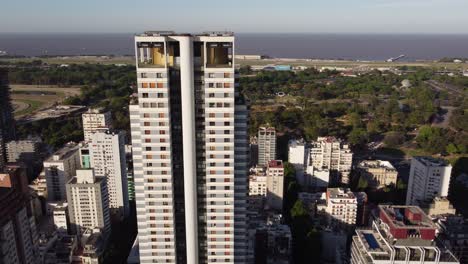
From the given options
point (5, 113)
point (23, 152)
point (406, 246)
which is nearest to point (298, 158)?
point (406, 246)

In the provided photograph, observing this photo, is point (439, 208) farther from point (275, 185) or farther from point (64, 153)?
point (64, 153)

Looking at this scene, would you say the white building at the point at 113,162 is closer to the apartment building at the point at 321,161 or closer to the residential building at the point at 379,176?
A: the apartment building at the point at 321,161

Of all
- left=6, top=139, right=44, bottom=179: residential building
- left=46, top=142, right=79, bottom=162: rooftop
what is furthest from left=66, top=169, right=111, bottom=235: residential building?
left=6, top=139, right=44, bottom=179: residential building

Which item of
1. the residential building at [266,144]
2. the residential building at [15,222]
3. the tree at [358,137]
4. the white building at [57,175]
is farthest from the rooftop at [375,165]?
the residential building at [15,222]

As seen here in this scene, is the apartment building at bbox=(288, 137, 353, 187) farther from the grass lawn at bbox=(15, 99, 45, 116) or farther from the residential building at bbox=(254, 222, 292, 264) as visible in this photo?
the grass lawn at bbox=(15, 99, 45, 116)

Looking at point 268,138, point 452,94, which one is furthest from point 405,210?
point 452,94

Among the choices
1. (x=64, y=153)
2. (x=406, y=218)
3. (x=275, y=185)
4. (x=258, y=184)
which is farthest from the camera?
(x=64, y=153)
